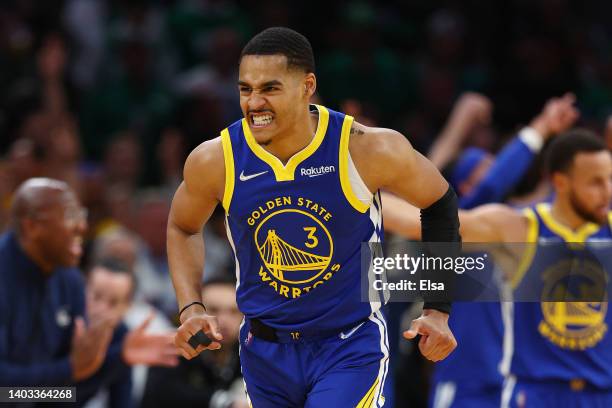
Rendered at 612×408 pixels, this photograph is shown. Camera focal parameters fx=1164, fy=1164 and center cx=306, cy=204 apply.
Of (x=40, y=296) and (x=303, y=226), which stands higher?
(x=303, y=226)

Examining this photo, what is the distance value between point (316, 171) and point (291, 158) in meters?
0.12

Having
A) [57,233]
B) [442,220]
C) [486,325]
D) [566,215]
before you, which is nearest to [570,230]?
[566,215]

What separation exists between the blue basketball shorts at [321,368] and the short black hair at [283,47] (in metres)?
1.13

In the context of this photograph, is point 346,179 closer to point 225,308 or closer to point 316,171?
point 316,171

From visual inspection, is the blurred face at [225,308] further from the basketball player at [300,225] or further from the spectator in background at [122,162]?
the spectator in background at [122,162]

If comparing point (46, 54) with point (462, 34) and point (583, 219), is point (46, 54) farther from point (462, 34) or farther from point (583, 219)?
point (583, 219)

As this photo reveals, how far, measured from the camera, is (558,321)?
248 inches

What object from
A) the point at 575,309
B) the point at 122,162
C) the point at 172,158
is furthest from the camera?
the point at 172,158

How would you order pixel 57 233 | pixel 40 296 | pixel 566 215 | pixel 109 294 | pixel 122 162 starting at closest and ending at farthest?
1. pixel 566 215
2. pixel 57 233
3. pixel 40 296
4. pixel 109 294
5. pixel 122 162

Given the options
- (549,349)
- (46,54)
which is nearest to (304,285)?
(549,349)

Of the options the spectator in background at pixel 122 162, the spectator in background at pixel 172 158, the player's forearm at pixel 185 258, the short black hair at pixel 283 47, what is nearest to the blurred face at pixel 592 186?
the short black hair at pixel 283 47

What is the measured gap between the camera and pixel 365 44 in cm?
1166

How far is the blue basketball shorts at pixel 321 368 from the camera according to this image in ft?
15.7

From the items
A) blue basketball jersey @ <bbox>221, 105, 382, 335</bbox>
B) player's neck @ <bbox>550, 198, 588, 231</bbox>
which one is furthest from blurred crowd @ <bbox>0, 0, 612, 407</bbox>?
blue basketball jersey @ <bbox>221, 105, 382, 335</bbox>
